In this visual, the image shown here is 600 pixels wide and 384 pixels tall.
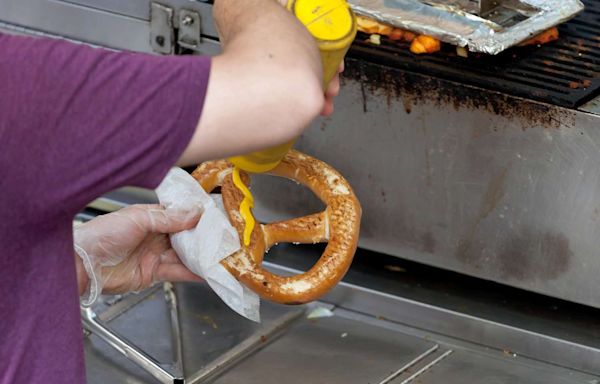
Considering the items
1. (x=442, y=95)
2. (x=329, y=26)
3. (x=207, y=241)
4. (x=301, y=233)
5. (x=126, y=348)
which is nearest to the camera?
(x=329, y=26)

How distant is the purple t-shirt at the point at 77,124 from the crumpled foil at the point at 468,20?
94 centimetres

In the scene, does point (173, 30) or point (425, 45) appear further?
point (173, 30)

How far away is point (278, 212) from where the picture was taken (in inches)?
88.7

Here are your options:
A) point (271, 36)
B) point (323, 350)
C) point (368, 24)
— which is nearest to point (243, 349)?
point (323, 350)

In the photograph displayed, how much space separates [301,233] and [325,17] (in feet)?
1.82

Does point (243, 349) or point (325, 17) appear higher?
point (325, 17)

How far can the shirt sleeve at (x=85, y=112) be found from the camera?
1.04m

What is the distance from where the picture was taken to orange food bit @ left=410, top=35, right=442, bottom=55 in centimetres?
199

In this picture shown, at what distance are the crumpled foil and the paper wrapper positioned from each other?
0.51m

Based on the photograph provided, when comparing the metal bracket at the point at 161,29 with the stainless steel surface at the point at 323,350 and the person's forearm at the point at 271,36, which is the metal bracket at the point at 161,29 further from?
the person's forearm at the point at 271,36

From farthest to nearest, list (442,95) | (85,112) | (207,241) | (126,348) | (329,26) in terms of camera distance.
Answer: (126,348) < (442,95) < (207,241) < (329,26) < (85,112)

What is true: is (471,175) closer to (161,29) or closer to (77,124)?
(161,29)

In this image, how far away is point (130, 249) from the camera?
174 cm

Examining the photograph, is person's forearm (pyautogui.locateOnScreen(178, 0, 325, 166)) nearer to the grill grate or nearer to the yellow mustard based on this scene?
the yellow mustard
